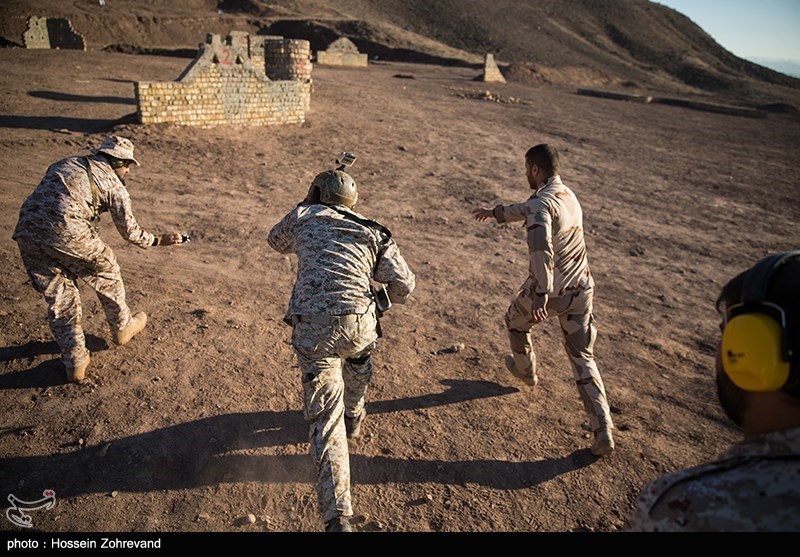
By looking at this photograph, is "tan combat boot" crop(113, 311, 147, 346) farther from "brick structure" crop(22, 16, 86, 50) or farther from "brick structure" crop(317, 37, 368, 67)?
"brick structure" crop(22, 16, 86, 50)

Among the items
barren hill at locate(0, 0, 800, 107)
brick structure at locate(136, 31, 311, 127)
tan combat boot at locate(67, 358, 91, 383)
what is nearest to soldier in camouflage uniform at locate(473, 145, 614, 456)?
tan combat boot at locate(67, 358, 91, 383)

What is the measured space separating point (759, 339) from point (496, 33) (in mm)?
49332

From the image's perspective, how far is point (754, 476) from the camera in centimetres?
134

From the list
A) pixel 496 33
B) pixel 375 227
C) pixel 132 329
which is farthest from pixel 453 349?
pixel 496 33

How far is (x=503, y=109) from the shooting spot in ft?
65.2

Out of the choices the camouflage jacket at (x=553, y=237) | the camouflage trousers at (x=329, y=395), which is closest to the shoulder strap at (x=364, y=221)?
the camouflage trousers at (x=329, y=395)

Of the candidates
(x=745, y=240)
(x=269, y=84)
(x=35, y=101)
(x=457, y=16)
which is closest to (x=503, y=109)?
(x=269, y=84)

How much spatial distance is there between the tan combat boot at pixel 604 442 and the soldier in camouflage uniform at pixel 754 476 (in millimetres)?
2641

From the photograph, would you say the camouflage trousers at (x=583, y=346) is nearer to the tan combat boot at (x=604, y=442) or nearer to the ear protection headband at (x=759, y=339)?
the tan combat boot at (x=604, y=442)

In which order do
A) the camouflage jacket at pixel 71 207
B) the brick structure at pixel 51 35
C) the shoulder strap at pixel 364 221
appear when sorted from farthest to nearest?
the brick structure at pixel 51 35 → the camouflage jacket at pixel 71 207 → the shoulder strap at pixel 364 221


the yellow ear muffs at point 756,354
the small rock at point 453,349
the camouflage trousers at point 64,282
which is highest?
the yellow ear muffs at point 756,354

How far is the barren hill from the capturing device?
3167cm

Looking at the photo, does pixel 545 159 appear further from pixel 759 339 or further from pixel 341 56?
pixel 341 56

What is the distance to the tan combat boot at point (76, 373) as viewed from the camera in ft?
14.6
